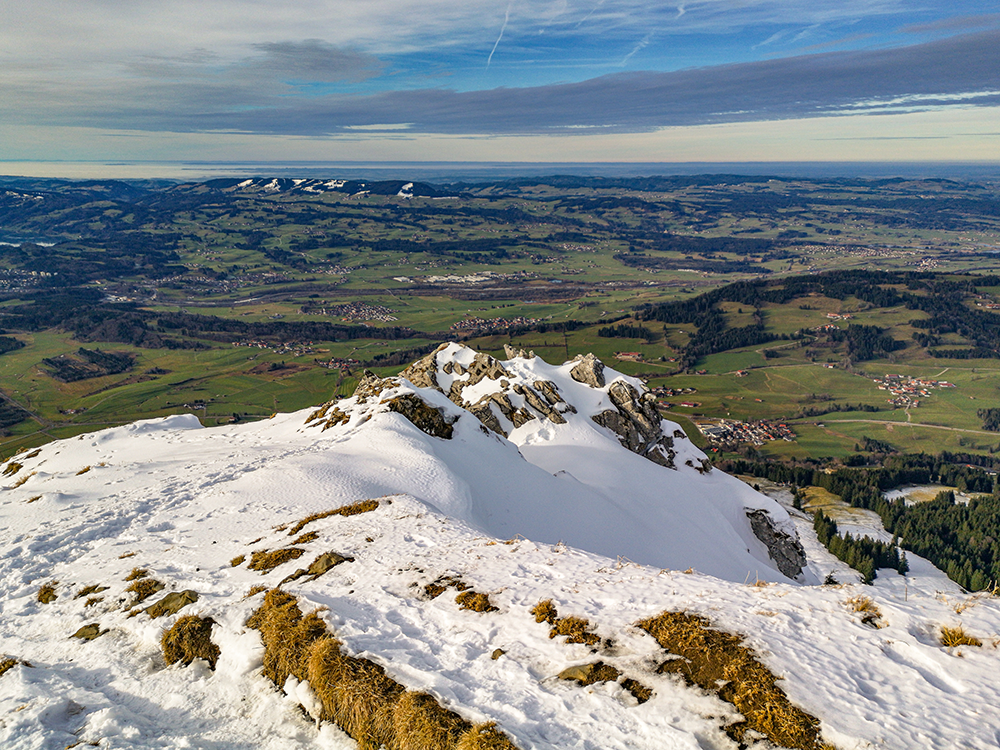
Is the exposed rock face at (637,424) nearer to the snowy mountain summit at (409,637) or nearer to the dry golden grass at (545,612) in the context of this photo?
the snowy mountain summit at (409,637)

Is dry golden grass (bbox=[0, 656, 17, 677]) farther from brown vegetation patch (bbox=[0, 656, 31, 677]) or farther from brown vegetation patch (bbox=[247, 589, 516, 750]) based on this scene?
brown vegetation patch (bbox=[247, 589, 516, 750])

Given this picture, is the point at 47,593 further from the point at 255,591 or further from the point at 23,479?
the point at 23,479

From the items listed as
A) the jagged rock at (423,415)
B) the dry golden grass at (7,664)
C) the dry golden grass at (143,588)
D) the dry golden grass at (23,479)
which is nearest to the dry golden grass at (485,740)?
the dry golden grass at (7,664)

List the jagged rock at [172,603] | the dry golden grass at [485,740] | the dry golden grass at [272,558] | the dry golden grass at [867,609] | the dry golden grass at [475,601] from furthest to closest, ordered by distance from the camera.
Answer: the dry golden grass at [272,558] < the jagged rock at [172,603] < the dry golden grass at [475,601] < the dry golden grass at [867,609] < the dry golden grass at [485,740]

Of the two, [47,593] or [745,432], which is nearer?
[47,593]

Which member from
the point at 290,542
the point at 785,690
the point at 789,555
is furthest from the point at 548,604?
the point at 789,555

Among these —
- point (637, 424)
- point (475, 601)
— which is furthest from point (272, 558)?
point (637, 424)

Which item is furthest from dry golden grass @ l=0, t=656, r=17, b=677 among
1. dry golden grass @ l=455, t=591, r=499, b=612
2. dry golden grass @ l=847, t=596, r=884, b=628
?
dry golden grass @ l=847, t=596, r=884, b=628
